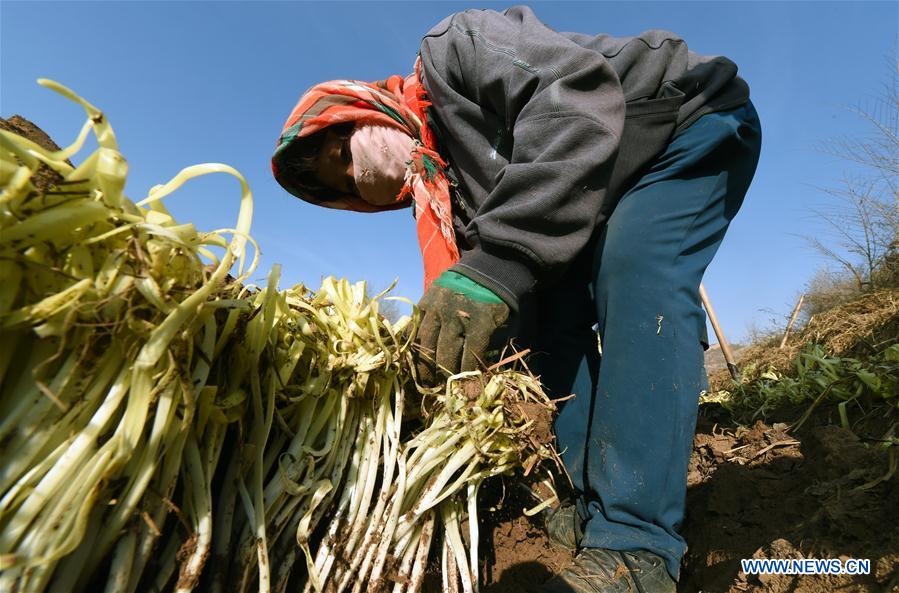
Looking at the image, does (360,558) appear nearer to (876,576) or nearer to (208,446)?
(208,446)

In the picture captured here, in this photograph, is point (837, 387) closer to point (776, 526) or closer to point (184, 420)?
point (776, 526)

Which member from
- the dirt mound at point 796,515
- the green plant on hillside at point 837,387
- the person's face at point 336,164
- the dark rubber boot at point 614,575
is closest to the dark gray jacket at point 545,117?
the person's face at point 336,164

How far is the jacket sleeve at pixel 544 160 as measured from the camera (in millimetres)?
1471

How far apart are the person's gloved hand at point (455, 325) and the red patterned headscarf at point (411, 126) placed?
569 mm

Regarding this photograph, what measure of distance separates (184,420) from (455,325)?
0.82 meters

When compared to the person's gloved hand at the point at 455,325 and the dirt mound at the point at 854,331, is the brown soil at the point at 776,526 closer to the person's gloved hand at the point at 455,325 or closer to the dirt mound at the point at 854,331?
the person's gloved hand at the point at 455,325

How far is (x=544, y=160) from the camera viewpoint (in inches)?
58.7

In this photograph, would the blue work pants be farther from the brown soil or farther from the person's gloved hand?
the person's gloved hand

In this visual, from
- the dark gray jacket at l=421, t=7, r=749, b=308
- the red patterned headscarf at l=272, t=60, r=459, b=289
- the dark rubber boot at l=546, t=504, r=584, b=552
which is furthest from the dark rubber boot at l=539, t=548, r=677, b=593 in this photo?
the red patterned headscarf at l=272, t=60, r=459, b=289

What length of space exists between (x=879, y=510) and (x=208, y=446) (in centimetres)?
184

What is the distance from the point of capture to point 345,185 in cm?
232

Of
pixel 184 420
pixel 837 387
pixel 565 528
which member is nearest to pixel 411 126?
pixel 184 420

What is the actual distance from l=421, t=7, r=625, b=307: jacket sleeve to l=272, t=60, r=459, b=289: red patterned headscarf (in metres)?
0.38

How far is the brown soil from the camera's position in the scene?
134 cm
